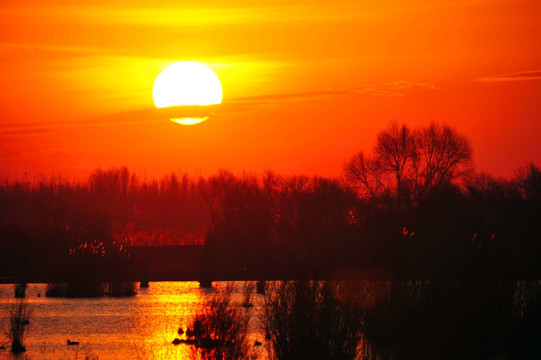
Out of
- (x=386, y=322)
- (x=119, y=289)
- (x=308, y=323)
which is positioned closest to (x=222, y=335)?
(x=308, y=323)

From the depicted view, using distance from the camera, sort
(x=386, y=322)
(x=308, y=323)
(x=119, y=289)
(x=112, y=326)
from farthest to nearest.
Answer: (x=119, y=289) → (x=112, y=326) → (x=386, y=322) → (x=308, y=323)

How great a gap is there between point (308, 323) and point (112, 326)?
864 inches

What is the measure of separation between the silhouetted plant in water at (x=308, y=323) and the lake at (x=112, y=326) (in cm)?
420

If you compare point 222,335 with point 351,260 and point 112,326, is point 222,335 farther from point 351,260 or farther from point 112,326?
point 112,326

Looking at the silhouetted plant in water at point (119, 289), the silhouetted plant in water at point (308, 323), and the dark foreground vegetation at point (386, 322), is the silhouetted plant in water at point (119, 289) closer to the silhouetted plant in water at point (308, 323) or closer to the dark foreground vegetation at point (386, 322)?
the dark foreground vegetation at point (386, 322)

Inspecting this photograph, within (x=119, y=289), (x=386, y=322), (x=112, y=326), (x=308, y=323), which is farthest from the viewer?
(x=119, y=289)

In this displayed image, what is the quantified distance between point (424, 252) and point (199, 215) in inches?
6614

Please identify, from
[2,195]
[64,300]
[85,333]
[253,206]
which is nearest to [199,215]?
[2,195]

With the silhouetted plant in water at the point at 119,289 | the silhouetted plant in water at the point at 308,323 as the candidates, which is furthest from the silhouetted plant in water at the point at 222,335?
the silhouetted plant in water at the point at 119,289

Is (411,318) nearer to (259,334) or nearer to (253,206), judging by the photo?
(259,334)

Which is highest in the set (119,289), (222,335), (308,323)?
(119,289)

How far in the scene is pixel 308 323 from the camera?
20.3m

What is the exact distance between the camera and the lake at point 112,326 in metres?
31.0

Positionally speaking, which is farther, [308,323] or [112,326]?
[112,326]
